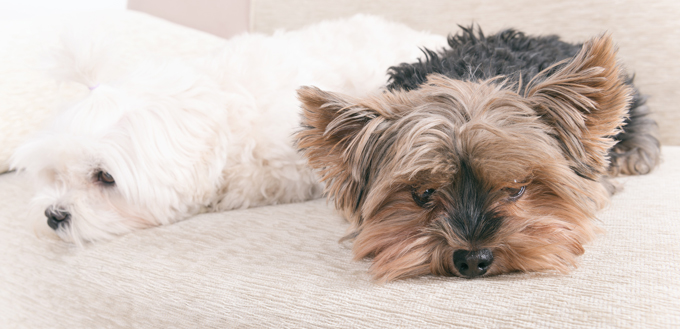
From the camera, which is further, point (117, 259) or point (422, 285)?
point (117, 259)

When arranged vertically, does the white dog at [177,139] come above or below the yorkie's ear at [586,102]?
below

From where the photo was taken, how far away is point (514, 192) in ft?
4.99

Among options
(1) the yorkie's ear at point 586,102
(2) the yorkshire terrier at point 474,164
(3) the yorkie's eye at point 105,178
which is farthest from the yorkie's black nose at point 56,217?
(1) the yorkie's ear at point 586,102

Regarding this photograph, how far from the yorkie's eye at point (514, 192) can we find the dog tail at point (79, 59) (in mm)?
1874

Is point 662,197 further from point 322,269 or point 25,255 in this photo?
point 25,255

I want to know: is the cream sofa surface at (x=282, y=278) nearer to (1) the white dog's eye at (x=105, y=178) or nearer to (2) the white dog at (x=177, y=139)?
(2) the white dog at (x=177, y=139)

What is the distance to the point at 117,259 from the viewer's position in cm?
192

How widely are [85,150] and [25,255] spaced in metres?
0.54

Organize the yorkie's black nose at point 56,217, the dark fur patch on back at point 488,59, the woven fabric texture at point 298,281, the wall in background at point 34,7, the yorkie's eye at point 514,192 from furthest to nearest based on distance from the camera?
the wall in background at point 34,7 < the yorkie's black nose at point 56,217 < the dark fur patch on back at point 488,59 < the yorkie's eye at point 514,192 < the woven fabric texture at point 298,281

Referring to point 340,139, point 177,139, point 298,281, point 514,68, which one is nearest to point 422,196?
point 340,139

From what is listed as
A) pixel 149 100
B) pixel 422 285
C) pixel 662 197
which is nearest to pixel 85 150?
pixel 149 100

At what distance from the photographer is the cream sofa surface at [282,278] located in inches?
47.4

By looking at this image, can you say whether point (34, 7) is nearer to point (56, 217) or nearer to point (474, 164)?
point (56, 217)

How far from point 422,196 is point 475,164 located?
202 millimetres
